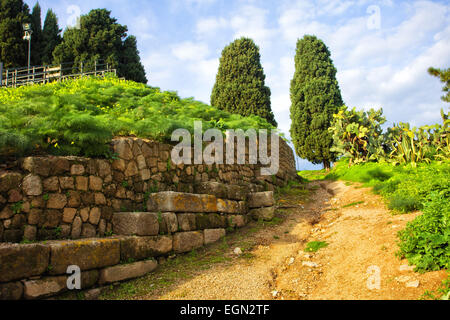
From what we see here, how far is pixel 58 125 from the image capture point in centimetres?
521

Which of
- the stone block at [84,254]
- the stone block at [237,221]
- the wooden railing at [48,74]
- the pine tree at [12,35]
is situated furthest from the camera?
the pine tree at [12,35]

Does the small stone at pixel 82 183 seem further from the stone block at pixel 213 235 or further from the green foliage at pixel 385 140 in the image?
the green foliage at pixel 385 140

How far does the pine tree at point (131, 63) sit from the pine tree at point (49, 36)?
6.50 m

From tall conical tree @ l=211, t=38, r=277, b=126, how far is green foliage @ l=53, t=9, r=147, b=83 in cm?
657

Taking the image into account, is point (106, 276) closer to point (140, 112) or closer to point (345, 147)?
point (140, 112)

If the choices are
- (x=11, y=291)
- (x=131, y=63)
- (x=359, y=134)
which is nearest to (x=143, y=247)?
(x=11, y=291)

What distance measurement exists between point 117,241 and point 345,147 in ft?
35.2

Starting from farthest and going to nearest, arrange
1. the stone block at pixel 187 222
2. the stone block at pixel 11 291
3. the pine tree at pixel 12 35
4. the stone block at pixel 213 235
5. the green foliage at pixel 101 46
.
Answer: the pine tree at pixel 12 35 → the green foliage at pixel 101 46 → the stone block at pixel 213 235 → the stone block at pixel 187 222 → the stone block at pixel 11 291

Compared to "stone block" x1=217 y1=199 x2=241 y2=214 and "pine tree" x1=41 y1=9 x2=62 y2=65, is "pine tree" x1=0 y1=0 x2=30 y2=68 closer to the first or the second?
"pine tree" x1=41 y1=9 x2=62 y2=65

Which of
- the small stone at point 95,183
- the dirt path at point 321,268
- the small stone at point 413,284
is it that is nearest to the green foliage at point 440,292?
the dirt path at point 321,268

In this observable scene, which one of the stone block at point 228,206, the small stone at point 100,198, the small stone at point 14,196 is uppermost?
the small stone at point 14,196

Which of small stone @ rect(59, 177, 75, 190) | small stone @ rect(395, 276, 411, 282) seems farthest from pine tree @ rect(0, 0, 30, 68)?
small stone @ rect(395, 276, 411, 282)

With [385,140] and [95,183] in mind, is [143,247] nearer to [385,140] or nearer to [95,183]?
[95,183]

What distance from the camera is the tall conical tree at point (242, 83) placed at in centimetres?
1795
